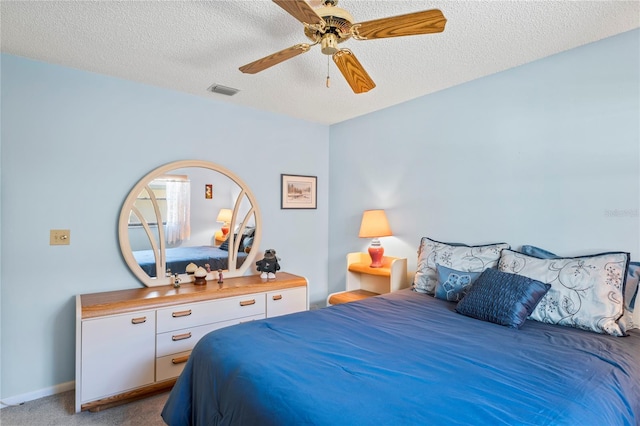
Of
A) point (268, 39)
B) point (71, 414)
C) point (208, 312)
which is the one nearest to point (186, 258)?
point (208, 312)

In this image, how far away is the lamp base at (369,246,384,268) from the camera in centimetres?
328

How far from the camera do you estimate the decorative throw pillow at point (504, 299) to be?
188 centimetres

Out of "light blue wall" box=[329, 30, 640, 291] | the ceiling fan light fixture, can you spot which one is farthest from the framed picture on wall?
the ceiling fan light fixture

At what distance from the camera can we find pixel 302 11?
55.9 inches

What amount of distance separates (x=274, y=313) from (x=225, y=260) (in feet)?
2.28

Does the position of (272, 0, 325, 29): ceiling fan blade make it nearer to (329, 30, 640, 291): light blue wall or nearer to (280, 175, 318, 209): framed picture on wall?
(329, 30, 640, 291): light blue wall

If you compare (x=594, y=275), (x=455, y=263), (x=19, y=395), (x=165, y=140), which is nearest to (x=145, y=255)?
(x=165, y=140)

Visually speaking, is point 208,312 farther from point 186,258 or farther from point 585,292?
point 585,292

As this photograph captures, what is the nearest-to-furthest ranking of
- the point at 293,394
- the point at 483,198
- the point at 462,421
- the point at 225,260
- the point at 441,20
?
the point at 462,421 → the point at 293,394 → the point at 441,20 → the point at 483,198 → the point at 225,260

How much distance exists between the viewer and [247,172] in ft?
11.4

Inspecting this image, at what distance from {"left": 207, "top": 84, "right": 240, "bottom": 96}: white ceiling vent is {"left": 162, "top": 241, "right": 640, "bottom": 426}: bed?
2.03 meters

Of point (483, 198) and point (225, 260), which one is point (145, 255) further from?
point (483, 198)

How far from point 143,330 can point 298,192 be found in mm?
2080

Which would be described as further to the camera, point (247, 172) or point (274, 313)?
point (247, 172)
